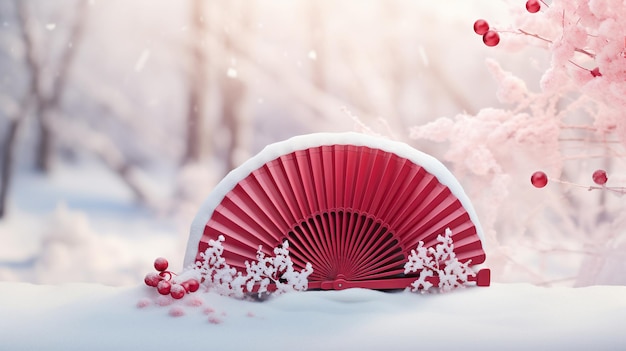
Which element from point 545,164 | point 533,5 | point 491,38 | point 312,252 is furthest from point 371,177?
point 545,164

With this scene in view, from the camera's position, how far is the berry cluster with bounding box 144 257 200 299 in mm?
1644

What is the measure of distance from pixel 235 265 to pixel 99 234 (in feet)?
3.85

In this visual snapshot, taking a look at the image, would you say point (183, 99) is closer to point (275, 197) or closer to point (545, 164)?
point (275, 197)

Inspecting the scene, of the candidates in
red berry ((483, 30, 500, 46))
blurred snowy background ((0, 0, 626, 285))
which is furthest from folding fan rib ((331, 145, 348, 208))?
blurred snowy background ((0, 0, 626, 285))

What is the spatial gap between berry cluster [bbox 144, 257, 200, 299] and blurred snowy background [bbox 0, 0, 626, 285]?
103 cm

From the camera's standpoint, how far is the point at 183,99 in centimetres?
279

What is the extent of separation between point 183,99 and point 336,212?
1.25 m

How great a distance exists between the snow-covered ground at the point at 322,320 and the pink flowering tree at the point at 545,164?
0.43 m

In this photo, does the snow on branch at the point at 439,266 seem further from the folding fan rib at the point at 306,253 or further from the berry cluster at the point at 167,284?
the berry cluster at the point at 167,284

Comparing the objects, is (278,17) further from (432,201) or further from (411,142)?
(432,201)

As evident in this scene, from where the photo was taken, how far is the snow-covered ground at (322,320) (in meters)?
1.50

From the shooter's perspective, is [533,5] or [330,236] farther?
[533,5]

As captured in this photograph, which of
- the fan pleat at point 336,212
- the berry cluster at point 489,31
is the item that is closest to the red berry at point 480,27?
the berry cluster at point 489,31

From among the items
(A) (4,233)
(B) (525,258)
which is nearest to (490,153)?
(B) (525,258)
